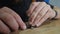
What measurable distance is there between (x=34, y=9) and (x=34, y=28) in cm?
13

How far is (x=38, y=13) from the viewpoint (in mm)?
674

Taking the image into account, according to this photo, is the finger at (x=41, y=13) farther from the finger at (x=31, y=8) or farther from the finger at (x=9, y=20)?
the finger at (x=9, y=20)

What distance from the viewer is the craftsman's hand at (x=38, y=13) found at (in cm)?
63

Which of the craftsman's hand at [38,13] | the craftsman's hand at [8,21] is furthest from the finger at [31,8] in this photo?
the craftsman's hand at [8,21]

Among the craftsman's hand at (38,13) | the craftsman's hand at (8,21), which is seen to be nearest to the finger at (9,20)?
the craftsman's hand at (8,21)

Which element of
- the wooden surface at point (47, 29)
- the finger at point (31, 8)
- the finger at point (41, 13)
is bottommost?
the wooden surface at point (47, 29)

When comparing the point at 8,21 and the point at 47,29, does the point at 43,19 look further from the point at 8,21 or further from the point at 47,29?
the point at 8,21

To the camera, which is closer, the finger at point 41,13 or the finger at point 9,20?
the finger at point 9,20

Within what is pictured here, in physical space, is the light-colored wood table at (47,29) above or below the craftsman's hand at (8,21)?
below

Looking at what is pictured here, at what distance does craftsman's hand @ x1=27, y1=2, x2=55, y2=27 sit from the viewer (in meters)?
0.63

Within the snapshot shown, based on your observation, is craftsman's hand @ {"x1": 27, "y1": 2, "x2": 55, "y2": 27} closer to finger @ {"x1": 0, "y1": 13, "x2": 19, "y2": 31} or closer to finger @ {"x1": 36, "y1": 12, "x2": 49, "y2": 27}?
finger @ {"x1": 36, "y1": 12, "x2": 49, "y2": 27}

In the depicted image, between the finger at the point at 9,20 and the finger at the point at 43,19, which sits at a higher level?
the finger at the point at 9,20

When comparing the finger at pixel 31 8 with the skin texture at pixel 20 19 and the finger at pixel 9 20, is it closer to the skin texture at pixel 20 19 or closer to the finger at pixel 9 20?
the skin texture at pixel 20 19

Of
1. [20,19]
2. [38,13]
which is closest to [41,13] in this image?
[38,13]
